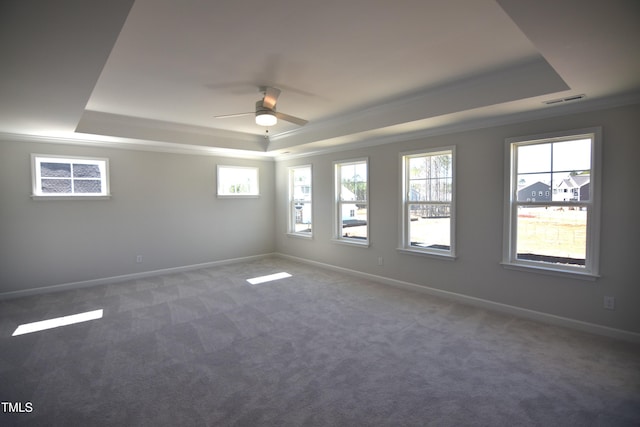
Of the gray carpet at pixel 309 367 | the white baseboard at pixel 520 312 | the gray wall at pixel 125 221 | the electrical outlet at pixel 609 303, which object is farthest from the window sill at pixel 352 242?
the electrical outlet at pixel 609 303

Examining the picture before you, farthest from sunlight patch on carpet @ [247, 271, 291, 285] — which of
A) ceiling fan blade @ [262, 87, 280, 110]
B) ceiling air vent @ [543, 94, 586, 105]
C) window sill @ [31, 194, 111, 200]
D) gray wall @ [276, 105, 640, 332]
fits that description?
ceiling air vent @ [543, 94, 586, 105]

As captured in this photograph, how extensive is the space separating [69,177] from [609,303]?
7.22m

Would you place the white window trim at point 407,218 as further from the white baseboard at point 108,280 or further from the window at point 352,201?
the white baseboard at point 108,280

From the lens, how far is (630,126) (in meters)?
3.05

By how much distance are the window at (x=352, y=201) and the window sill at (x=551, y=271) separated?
2221 millimetres

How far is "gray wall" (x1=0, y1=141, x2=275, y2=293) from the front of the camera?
15.0 ft

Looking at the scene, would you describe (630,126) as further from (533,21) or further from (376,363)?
(376,363)

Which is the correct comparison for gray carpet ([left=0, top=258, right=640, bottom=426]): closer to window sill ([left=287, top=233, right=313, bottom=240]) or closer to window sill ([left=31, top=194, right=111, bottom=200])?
window sill ([left=31, top=194, right=111, bottom=200])

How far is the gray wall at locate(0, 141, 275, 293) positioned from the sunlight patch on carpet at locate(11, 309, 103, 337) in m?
1.48

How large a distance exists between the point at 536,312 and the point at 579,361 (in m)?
0.95

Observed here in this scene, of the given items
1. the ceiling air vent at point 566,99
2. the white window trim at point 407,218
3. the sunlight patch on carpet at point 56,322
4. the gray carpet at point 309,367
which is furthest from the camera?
the white window trim at point 407,218

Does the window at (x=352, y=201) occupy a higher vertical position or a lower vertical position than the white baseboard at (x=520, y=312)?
higher

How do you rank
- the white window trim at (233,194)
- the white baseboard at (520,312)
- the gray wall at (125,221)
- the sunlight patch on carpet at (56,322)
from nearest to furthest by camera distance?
the white baseboard at (520,312) < the sunlight patch on carpet at (56,322) < the gray wall at (125,221) < the white window trim at (233,194)

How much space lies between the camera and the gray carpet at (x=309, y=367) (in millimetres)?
2111
